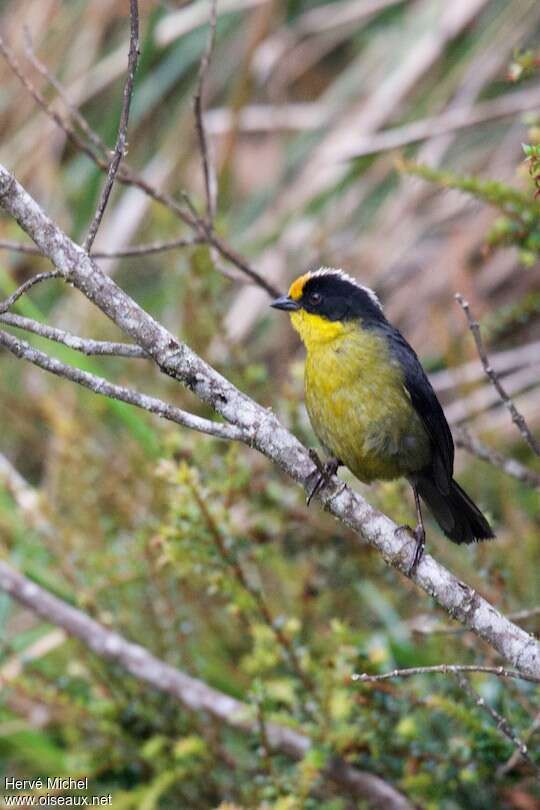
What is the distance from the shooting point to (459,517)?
3314mm

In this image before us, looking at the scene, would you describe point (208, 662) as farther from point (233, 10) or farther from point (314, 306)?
point (233, 10)

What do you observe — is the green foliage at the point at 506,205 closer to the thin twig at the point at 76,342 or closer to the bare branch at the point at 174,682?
the thin twig at the point at 76,342

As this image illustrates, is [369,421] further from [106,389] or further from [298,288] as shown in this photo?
[106,389]

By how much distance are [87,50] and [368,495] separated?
3955mm

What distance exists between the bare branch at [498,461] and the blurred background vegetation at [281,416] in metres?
0.06

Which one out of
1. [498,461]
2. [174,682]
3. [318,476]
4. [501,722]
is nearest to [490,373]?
[318,476]

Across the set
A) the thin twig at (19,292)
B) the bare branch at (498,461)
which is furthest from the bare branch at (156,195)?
the thin twig at (19,292)

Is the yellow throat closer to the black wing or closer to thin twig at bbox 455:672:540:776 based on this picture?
the black wing

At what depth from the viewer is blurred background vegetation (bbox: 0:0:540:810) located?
3.35 m

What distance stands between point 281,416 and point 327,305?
71 centimetres

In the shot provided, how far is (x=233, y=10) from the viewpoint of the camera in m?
6.41

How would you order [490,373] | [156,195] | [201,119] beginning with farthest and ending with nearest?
[156,195] → [201,119] → [490,373]

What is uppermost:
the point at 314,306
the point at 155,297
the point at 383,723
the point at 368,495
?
the point at 155,297

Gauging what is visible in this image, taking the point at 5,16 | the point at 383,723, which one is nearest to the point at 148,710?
the point at 383,723
